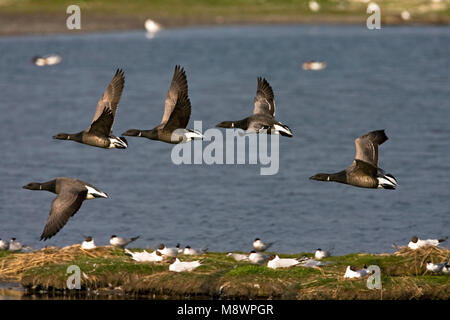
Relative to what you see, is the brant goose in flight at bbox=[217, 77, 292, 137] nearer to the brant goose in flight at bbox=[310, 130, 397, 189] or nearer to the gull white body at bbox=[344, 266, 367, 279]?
the brant goose in flight at bbox=[310, 130, 397, 189]

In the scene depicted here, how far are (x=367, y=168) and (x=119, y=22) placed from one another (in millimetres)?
92864

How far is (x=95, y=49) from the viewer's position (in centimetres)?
11994

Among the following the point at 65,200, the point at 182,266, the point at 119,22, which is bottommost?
the point at 182,266

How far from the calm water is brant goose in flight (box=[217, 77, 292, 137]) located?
889 cm

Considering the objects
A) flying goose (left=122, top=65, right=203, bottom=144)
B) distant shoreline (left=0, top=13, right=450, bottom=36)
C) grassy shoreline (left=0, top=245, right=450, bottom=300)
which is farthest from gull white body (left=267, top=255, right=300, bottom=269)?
distant shoreline (left=0, top=13, right=450, bottom=36)

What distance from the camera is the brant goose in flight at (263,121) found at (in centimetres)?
2964

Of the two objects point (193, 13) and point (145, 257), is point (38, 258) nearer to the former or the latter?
point (145, 257)

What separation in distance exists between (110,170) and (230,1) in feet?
229

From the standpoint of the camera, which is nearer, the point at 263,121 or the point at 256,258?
the point at 263,121

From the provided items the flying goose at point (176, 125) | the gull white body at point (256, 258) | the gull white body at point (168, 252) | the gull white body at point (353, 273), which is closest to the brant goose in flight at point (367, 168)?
the gull white body at point (353, 273)

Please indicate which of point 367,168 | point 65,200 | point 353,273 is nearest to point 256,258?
point 353,273

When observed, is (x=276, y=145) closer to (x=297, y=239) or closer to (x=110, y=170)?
(x=110, y=170)

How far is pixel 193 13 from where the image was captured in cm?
12375

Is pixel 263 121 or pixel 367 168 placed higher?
pixel 263 121
